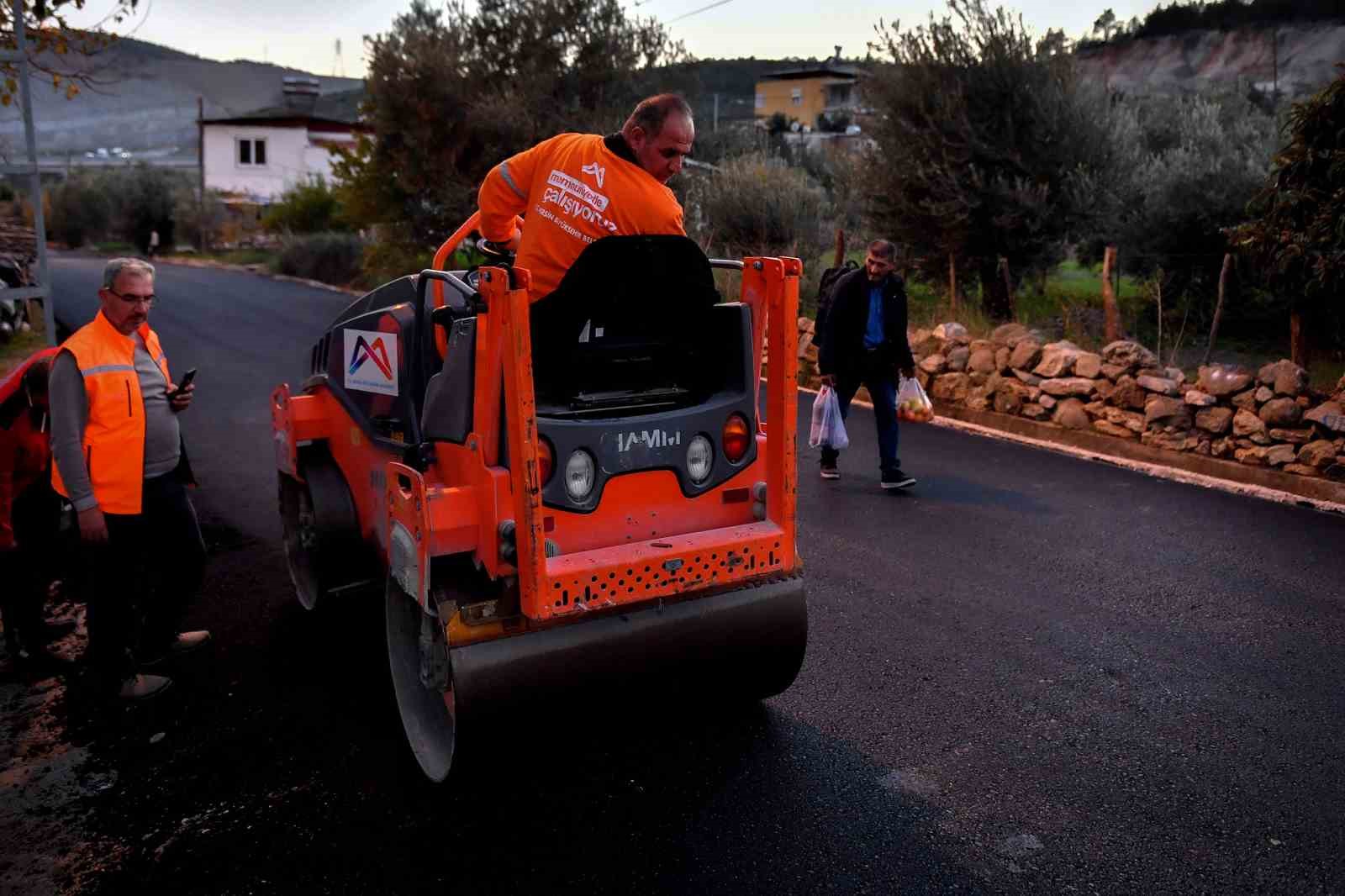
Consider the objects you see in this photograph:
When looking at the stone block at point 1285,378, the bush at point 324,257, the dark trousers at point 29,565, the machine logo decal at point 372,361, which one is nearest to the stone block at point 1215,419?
the stone block at point 1285,378

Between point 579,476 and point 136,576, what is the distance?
2463 millimetres

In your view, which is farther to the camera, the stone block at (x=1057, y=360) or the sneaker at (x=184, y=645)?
the stone block at (x=1057, y=360)

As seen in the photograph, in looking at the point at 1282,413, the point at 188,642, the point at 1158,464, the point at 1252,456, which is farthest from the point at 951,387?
the point at 188,642

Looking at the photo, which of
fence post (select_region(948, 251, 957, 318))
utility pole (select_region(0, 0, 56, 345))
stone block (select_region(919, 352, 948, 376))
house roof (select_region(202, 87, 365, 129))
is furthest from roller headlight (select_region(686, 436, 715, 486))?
house roof (select_region(202, 87, 365, 129))

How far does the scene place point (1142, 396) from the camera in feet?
30.6

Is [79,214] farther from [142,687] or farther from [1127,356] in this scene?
[142,687]

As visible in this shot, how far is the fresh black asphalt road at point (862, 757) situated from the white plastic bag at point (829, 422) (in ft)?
4.82

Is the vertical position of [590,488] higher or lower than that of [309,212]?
lower

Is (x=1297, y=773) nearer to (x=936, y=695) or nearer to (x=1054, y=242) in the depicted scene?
(x=936, y=695)

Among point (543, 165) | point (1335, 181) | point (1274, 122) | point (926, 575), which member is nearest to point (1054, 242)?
point (1274, 122)

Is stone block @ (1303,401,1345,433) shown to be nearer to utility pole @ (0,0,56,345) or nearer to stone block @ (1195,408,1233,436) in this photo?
stone block @ (1195,408,1233,436)

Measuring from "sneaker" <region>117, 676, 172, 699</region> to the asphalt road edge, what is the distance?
7.08 metres

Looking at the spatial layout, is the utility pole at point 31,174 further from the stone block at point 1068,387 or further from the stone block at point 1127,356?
the stone block at point 1127,356

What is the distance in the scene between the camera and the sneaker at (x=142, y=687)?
4.57 metres
